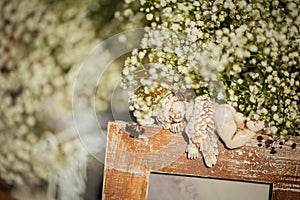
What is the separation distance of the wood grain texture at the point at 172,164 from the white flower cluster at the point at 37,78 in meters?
0.19

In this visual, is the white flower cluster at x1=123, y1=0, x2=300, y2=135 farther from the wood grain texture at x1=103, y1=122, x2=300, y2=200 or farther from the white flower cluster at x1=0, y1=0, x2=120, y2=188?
the white flower cluster at x1=0, y1=0, x2=120, y2=188

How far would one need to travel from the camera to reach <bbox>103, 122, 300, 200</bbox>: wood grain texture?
124 centimetres

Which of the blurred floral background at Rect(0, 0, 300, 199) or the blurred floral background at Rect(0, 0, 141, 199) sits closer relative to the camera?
the blurred floral background at Rect(0, 0, 300, 199)

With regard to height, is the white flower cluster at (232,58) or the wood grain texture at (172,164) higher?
the white flower cluster at (232,58)

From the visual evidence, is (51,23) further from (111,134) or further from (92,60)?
(111,134)

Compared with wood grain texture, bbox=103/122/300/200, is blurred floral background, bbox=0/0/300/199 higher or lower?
higher

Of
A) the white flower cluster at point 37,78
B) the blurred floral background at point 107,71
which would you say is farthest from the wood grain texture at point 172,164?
the white flower cluster at point 37,78

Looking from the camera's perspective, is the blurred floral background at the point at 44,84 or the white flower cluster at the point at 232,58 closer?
the white flower cluster at the point at 232,58

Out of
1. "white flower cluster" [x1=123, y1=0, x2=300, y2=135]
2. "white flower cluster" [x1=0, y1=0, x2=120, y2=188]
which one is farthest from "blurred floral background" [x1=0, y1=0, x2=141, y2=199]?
"white flower cluster" [x1=123, y1=0, x2=300, y2=135]

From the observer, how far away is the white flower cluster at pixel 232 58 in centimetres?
125

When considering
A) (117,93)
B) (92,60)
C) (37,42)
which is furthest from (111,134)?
(37,42)

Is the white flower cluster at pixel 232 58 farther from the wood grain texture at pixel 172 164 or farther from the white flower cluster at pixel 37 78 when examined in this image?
the white flower cluster at pixel 37 78

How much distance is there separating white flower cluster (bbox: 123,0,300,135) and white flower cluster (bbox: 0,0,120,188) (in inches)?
7.3

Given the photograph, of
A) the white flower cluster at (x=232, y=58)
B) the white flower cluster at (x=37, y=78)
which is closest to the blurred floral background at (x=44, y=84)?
the white flower cluster at (x=37, y=78)
